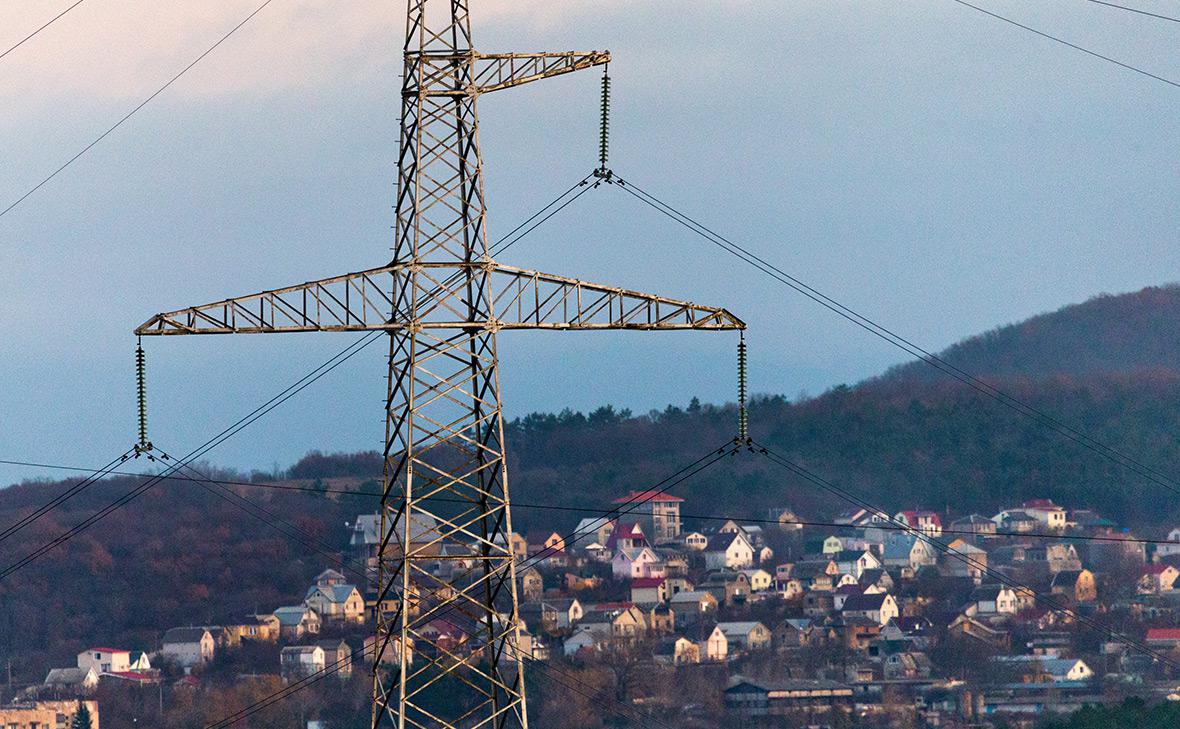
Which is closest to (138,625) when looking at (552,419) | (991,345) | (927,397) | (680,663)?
(680,663)

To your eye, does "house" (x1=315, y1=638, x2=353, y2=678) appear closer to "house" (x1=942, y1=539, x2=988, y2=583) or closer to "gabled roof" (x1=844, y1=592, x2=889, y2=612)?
"gabled roof" (x1=844, y1=592, x2=889, y2=612)

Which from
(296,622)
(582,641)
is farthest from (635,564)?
(296,622)

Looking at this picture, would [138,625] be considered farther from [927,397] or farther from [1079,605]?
[927,397]

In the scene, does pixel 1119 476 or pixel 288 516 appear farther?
pixel 1119 476

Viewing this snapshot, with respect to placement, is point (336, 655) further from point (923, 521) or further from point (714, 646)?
point (923, 521)

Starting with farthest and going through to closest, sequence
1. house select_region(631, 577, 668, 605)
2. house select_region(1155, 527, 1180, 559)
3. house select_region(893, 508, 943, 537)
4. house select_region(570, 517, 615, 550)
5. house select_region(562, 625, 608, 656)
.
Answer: house select_region(893, 508, 943, 537) → house select_region(1155, 527, 1180, 559) → house select_region(570, 517, 615, 550) → house select_region(631, 577, 668, 605) → house select_region(562, 625, 608, 656)

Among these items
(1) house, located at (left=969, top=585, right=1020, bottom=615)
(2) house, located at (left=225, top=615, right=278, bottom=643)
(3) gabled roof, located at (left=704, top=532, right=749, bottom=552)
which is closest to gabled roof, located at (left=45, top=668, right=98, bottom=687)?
(2) house, located at (left=225, top=615, right=278, bottom=643)

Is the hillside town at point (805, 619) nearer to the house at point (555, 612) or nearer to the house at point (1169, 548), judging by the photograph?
the house at point (555, 612)
